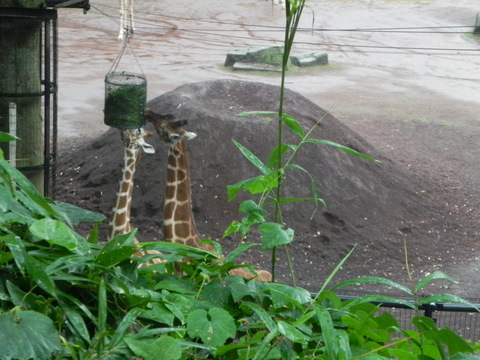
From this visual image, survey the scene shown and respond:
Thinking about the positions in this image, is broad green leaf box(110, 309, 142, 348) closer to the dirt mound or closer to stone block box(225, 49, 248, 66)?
the dirt mound

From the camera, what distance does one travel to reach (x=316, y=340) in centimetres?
169

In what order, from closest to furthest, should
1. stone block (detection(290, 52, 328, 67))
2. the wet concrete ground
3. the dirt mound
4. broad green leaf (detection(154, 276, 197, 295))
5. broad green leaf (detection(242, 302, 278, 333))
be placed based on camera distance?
broad green leaf (detection(242, 302, 278, 333)), broad green leaf (detection(154, 276, 197, 295)), the dirt mound, the wet concrete ground, stone block (detection(290, 52, 328, 67))

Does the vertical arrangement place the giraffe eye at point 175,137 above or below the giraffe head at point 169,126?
below

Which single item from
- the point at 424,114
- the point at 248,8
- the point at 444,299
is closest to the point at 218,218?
the point at 444,299

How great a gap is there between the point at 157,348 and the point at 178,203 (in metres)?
4.19

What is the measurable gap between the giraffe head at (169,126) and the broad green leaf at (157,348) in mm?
4051

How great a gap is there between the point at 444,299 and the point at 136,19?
20.4 metres

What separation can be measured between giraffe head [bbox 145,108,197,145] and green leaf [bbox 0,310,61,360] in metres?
4.12

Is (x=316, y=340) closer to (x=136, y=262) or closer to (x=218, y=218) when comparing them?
(x=136, y=262)

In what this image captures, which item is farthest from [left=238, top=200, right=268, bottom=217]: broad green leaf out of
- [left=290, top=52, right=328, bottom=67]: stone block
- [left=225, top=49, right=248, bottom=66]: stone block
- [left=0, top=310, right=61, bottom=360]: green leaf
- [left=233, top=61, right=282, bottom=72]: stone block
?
[left=290, top=52, right=328, bottom=67]: stone block

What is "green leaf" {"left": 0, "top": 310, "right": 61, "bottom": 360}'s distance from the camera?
1.27m

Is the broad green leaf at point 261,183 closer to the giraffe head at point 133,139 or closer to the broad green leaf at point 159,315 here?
the broad green leaf at point 159,315

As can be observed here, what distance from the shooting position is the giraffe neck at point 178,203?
215 inches

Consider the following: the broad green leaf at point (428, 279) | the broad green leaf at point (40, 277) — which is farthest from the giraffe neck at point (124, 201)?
the broad green leaf at point (40, 277)
